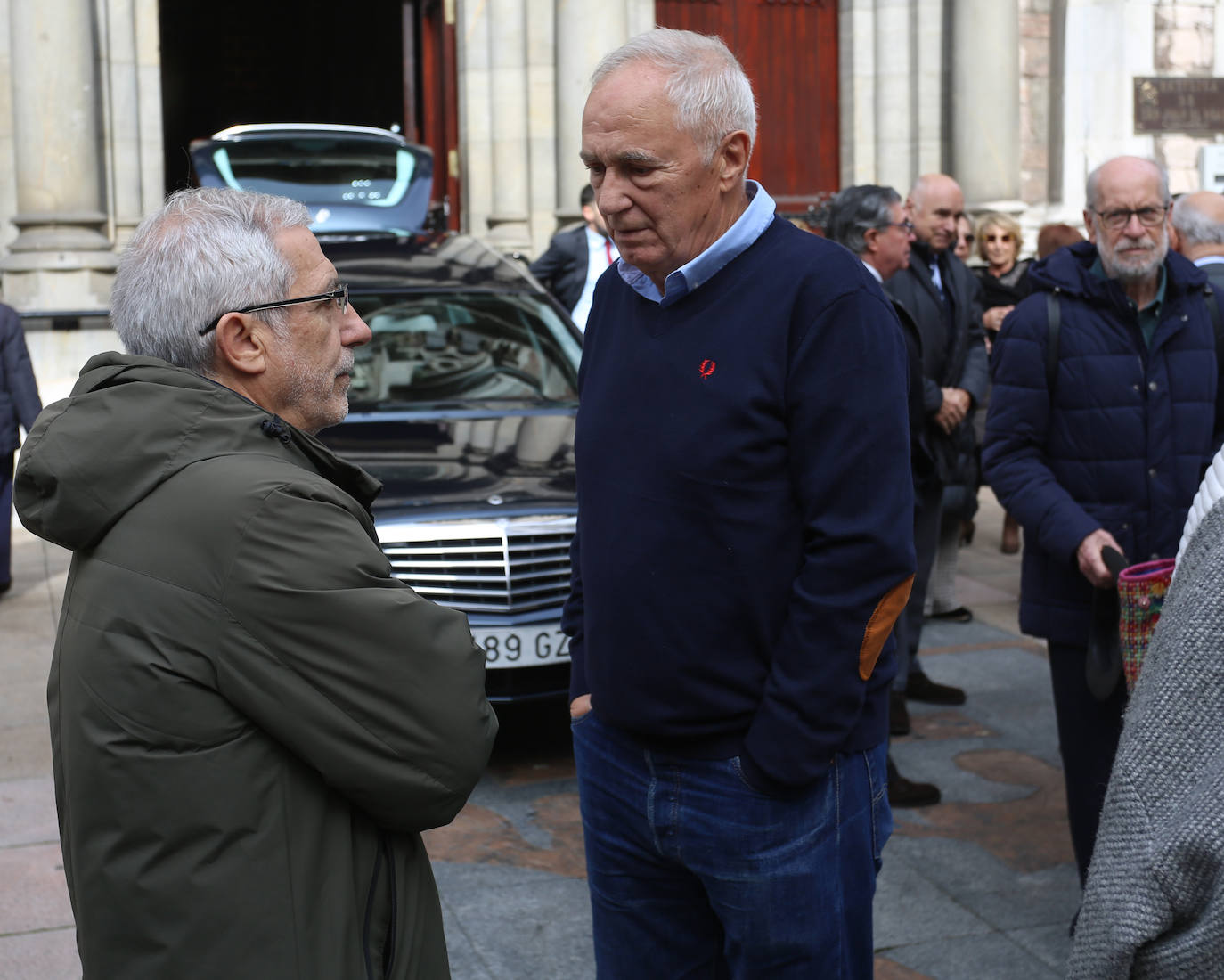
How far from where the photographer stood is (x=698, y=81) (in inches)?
93.8

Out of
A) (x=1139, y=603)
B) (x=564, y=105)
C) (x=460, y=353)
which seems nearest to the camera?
(x=1139, y=603)

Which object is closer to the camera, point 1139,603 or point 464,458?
point 1139,603

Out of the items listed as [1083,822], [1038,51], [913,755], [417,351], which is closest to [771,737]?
[1083,822]

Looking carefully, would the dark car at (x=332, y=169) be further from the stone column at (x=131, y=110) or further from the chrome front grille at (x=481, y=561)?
the stone column at (x=131, y=110)

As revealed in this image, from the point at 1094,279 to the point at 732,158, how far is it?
63.8 inches

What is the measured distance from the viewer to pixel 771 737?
234 centimetres

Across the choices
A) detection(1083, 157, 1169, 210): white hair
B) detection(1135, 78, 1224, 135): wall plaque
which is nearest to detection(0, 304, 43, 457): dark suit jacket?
detection(1083, 157, 1169, 210): white hair

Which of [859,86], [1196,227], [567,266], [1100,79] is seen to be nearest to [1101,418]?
[1196,227]

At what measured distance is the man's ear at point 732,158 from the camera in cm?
244

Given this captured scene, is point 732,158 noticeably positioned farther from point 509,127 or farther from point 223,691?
point 509,127

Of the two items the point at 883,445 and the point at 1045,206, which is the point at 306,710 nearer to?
the point at 883,445

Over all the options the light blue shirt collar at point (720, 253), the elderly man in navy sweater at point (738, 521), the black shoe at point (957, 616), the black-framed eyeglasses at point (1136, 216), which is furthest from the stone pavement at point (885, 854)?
the light blue shirt collar at point (720, 253)

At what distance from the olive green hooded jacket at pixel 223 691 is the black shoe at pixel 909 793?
3419 millimetres

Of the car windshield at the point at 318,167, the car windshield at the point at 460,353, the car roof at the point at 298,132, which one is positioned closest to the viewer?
the car windshield at the point at 460,353
